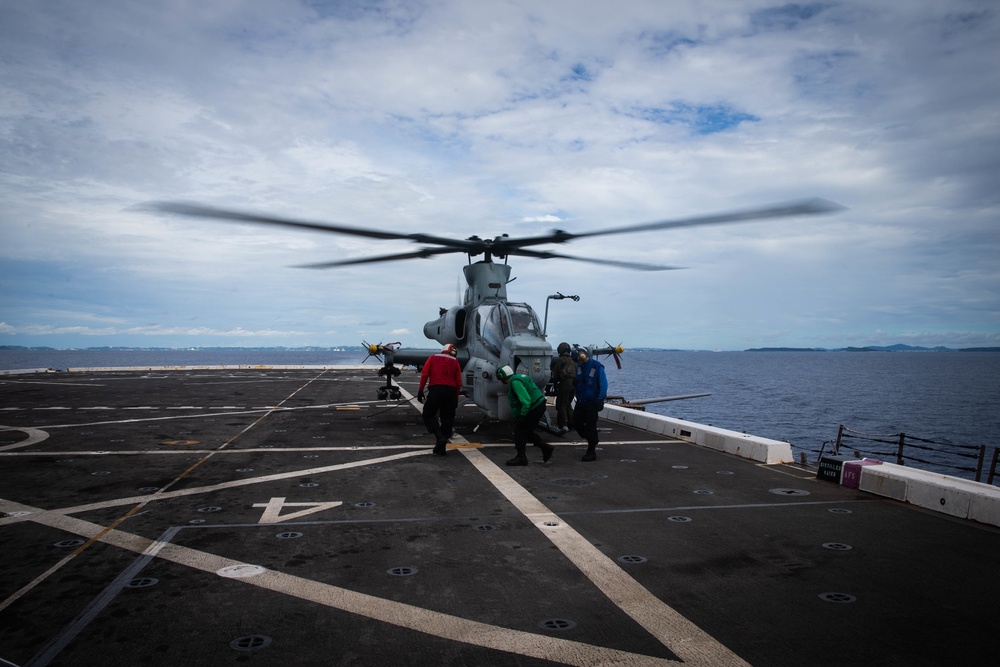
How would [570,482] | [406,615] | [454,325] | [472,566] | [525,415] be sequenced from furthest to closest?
[454,325]
[525,415]
[570,482]
[472,566]
[406,615]

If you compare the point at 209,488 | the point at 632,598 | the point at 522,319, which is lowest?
the point at 209,488

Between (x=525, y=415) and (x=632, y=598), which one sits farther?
(x=525, y=415)

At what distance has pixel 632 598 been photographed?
4.93 meters

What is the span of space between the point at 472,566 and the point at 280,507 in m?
3.25

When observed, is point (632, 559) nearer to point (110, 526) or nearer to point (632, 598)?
point (632, 598)

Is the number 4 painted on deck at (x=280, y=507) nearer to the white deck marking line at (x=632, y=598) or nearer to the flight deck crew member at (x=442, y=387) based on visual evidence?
the white deck marking line at (x=632, y=598)

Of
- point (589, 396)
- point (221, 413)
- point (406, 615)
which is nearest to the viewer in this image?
point (406, 615)

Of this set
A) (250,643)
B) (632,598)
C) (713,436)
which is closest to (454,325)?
(713,436)

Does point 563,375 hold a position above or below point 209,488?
above

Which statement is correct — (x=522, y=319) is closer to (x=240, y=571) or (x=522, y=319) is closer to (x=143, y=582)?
(x=240, y=571)

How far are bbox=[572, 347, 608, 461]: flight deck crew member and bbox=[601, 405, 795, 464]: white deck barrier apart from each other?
2857 mm

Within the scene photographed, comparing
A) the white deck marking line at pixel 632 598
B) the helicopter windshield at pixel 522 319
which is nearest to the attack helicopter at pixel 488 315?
the helicopter windshield at pixel 522 319

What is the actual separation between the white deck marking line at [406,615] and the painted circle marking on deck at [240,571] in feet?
0.10

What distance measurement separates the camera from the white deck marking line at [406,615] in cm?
399
